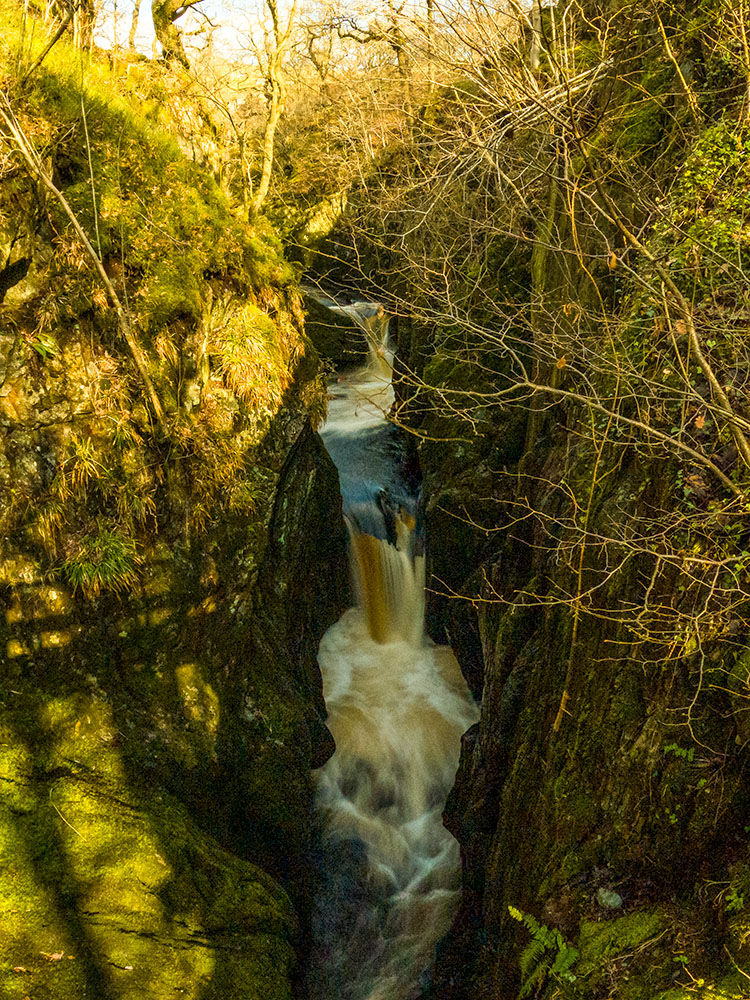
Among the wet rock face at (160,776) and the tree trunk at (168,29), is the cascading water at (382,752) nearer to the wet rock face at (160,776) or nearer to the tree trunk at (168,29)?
the wet rock face at (160,776)

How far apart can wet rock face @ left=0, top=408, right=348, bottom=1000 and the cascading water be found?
63 cm

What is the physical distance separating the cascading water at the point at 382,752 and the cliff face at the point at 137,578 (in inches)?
23.9

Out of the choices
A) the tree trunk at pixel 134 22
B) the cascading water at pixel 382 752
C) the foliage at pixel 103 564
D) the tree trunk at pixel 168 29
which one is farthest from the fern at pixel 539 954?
the tree trunk at pixel 134 22

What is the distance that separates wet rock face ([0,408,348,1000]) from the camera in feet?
16.5

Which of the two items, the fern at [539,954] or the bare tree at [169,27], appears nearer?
the fern at [539,954]

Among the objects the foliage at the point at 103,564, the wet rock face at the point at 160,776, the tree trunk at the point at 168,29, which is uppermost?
the tree trunk at the point at 168,29

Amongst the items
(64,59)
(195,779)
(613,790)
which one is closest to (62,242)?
(64,59)

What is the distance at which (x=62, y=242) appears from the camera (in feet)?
19.7

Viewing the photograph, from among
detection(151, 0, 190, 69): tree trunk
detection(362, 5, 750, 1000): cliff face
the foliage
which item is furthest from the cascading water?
detection(151, 0, 190, 69): tree trunk

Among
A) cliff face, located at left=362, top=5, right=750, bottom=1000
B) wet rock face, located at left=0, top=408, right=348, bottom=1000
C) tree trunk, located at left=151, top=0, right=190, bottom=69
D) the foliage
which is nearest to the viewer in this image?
cliff face, located at left=362, top=5, right=750, bottom=1000

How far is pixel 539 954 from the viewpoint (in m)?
4.65

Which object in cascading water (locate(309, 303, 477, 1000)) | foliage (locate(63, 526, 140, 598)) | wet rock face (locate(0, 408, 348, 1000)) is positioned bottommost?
cascading water (locate(309, 303, 477, 1000))

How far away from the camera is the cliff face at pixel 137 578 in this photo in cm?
530

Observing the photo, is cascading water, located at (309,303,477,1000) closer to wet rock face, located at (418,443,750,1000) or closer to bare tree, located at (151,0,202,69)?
wet rock face, located at (418,443,750,1000)
